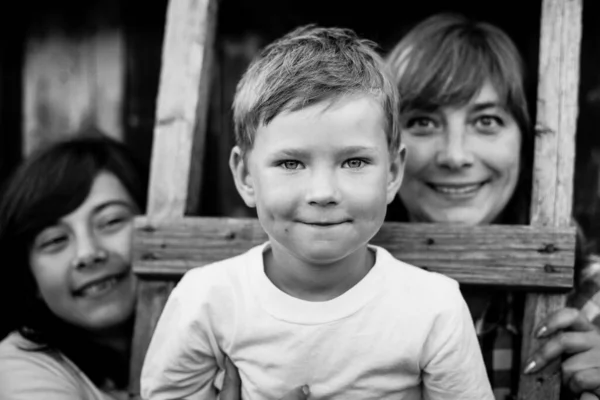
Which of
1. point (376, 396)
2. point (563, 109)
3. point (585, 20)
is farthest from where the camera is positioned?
point (585, 20)

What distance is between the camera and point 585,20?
2.58m

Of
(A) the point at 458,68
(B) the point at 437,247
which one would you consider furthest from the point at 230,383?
(A) the point at 458,68

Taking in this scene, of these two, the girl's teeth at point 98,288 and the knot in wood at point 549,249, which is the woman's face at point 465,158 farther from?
the girl's teeth at point 98,288

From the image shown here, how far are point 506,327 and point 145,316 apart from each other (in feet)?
3.51

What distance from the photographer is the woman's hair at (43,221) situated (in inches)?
84.7

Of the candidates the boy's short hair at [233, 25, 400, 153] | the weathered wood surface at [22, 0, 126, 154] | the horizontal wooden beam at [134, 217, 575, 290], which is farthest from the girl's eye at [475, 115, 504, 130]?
the weathered wood surface at [22, 0, 126, 154]

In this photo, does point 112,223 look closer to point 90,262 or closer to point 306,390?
point 90,262

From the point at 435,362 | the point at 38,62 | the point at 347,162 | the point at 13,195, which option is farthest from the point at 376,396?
the point at 38,62

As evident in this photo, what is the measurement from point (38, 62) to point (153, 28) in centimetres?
50

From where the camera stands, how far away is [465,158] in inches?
76.4

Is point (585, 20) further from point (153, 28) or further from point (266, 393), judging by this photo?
point (266, 393)

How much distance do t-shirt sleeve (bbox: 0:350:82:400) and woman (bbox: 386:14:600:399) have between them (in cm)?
116

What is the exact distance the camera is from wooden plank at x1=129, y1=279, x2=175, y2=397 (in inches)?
73.3

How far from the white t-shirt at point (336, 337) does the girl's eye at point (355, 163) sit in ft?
0.98
